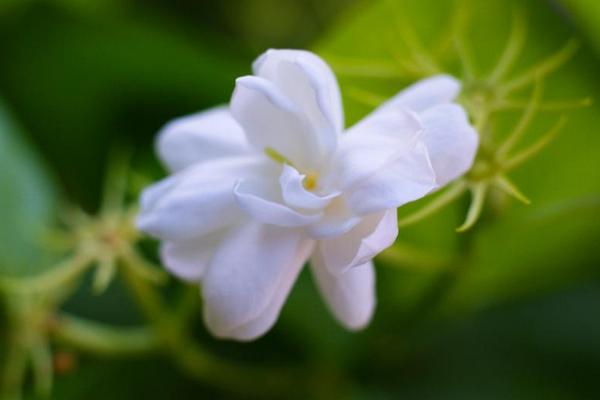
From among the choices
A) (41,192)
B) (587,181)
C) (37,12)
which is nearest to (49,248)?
(41,192)

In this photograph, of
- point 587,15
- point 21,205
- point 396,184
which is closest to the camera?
point 396,184

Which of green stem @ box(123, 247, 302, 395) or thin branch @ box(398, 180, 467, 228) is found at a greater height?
thin branch @ box(398, 180, 467, 228)

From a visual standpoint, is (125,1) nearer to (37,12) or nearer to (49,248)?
(37,12)

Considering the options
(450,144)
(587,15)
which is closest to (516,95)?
(587,15)

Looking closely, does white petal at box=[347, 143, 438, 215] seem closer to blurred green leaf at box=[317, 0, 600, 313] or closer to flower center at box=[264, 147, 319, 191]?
flower center at box=[264, 147, 319, 191]

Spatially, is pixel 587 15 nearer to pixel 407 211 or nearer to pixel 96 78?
pixel 407 211

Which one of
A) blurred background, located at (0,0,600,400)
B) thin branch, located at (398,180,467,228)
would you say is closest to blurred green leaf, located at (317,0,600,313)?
blurred background, located at (0,0,600,400)
